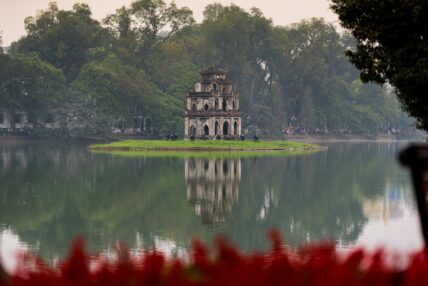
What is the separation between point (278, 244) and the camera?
5012mm

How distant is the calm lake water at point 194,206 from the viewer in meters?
27.0

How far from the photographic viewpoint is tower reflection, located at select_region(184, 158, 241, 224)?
34.9 m

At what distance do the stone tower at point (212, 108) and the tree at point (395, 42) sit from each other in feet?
248

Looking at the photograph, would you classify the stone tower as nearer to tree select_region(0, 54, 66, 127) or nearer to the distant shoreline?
the distant shoreline

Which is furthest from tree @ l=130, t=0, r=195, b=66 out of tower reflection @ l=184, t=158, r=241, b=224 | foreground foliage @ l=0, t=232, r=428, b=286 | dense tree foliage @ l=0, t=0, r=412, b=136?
foreground foliage @ l=0, t=232, r=428, b=286

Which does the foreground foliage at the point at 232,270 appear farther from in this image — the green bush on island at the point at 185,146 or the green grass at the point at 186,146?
the green bush on island at the point at 185,146

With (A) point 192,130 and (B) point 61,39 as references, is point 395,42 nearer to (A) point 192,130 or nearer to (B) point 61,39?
(A) point 192,130

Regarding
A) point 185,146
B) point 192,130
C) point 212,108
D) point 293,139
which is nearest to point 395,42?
point 185,146

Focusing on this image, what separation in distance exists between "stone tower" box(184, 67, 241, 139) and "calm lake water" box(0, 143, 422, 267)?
125 feet

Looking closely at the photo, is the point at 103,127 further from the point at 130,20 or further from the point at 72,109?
the point at 130,20

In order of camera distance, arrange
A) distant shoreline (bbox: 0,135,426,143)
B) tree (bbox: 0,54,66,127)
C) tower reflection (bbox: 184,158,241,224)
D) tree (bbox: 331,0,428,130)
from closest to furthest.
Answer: tree (bbox: 331,0,428,130) < tower reflection (bbox: 184,158,241,224) < tree (bbox: 0,54,66,127) < distant shoreline (bbox: 0,135,426,143)

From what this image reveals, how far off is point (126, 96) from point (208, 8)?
38644 millimetres

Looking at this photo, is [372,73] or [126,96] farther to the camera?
[126,96]

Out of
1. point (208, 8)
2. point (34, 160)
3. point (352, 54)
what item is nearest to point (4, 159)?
point (34, 160)
